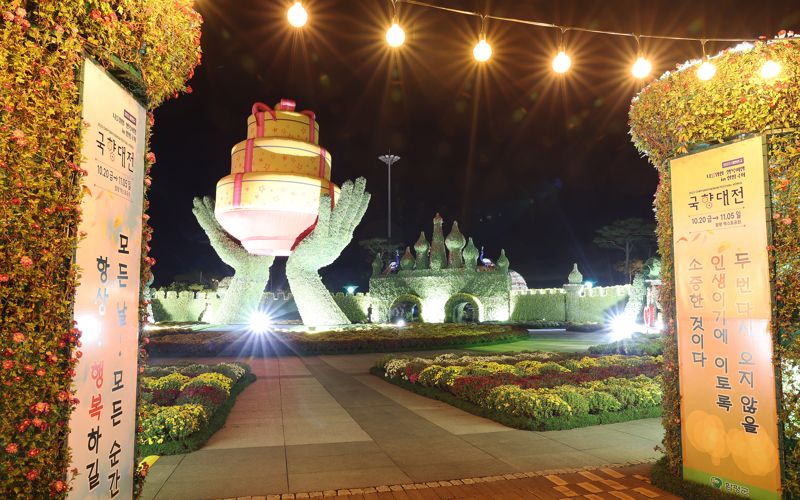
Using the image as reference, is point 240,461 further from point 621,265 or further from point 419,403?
point 621,265

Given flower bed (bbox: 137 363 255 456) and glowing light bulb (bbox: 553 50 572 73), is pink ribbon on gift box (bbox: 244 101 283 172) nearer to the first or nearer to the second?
flower bed (bbox: 137 363 255 456)

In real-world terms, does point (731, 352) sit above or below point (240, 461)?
above

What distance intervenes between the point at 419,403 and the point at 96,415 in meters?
7.49

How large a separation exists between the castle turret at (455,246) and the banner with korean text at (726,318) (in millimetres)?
28628

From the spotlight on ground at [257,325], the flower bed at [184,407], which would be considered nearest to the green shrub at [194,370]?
the flower bed at [184,407]

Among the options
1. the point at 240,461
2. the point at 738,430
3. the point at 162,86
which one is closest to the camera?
the point at 162,86

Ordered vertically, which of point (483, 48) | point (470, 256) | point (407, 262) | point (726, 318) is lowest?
point (726, 318)

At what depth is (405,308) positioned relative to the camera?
3712 centimetres

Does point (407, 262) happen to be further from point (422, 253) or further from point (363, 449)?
point (363, 449)

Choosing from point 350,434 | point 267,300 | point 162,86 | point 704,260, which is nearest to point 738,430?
point 704,260

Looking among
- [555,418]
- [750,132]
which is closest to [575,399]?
[555,418]

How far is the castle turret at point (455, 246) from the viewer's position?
34.4 m

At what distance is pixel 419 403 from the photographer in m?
10.6

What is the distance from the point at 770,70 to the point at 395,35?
475 centimetres
